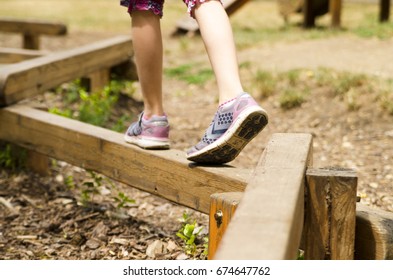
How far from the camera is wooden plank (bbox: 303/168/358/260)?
6.79ft

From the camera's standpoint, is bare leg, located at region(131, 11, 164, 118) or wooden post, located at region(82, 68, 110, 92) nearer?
bare leg, located at region(131, 11, 164, 118)

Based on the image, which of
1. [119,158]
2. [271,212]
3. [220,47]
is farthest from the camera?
[119,158]

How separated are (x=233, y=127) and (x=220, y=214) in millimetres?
305

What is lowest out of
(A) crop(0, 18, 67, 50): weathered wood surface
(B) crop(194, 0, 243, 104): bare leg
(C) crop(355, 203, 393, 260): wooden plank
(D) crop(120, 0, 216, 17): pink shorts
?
(A) crop(0, 18, 67, 50): weathered wood surface

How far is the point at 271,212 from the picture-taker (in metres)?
1.70

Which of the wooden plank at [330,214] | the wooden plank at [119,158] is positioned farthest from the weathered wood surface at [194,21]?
the wooden plank at [330,214]

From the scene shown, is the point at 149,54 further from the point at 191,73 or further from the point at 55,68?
the point at 191,73

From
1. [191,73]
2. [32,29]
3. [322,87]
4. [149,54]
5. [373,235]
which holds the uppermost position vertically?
[149,54]

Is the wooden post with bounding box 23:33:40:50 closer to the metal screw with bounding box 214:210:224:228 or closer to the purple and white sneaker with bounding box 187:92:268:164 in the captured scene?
the purple and white sneaker with bounding box 187:92:268:164

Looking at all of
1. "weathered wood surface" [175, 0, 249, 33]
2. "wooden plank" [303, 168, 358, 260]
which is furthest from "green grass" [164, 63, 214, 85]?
"wooden plank" [303, 168, 358, 260]

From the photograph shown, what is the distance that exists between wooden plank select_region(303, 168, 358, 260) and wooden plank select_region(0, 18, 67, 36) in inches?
202

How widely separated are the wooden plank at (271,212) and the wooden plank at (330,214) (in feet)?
0.23

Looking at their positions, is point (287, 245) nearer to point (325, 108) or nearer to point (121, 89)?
point (325, 108)

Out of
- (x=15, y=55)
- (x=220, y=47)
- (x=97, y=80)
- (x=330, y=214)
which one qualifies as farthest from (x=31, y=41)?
(x=330, y=214)
